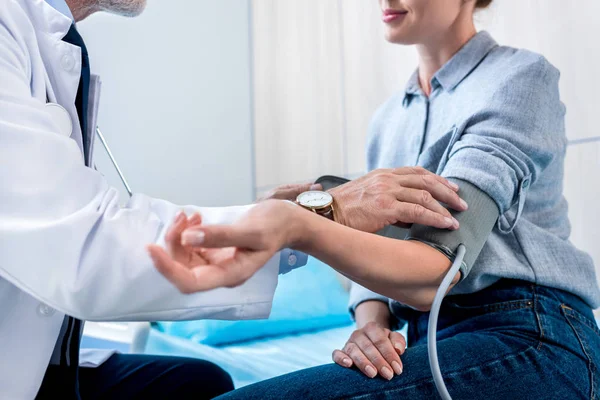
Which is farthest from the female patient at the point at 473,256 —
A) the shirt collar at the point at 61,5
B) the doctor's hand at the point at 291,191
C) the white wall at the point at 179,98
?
the white wall at the point at 179,98

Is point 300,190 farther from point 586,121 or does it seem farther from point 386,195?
Answer: point 586,121

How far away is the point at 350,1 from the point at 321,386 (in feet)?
8.37

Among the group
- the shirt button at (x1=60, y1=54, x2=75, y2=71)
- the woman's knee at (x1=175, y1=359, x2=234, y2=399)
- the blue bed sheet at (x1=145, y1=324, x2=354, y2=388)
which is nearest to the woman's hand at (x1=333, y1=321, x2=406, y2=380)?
the woman's knee at (x1=175, y1=359, x2=234, y2=399)

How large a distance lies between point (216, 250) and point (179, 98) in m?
2.66

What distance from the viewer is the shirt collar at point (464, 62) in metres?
1.26

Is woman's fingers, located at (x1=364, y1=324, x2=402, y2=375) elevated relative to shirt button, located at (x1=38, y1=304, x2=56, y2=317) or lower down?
lower down

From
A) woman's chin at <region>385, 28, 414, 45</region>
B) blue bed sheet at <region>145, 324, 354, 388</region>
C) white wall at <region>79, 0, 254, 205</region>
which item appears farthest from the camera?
white wall at <region>79, 0, 254, 205</region>

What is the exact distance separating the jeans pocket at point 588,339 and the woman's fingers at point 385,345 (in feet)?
1.03

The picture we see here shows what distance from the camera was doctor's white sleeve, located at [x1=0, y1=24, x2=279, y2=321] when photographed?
706mm

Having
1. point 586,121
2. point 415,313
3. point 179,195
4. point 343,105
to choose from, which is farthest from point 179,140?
point 415,313

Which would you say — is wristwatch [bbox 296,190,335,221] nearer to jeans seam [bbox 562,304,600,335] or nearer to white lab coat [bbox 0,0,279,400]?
white lab coat [bbox 0,0,279,400]

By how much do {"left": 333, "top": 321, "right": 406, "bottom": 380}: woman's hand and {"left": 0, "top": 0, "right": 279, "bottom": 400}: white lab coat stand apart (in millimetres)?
190

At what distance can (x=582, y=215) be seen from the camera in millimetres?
2025

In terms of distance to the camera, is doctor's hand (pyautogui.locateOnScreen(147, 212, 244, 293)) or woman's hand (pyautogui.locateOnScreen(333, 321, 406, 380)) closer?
doctor's hand (pyautogui.locateOnScreen(147, 212, 244, 293))
